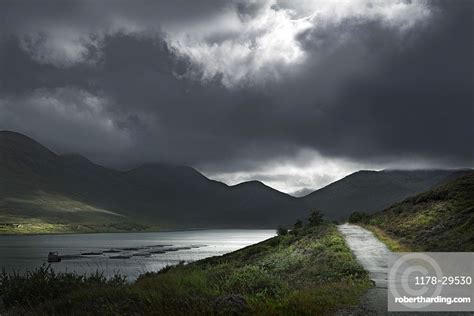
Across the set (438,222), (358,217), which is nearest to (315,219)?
(358,217)

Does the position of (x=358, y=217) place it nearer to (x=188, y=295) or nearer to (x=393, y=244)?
(x=393, y=244)

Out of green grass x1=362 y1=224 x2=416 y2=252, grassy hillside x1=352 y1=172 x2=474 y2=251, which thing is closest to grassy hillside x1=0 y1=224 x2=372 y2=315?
green grass x1=362 y1=224 x2=416 y2=252

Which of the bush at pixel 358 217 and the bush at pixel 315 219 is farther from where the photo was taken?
the bush at pixel 358 217

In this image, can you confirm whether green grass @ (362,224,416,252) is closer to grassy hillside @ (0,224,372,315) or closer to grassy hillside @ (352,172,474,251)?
grassy hillside @ (352,172,474,251)

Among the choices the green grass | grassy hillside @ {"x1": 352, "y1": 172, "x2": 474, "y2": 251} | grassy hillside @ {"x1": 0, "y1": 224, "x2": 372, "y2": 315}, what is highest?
grassy hillside @ {"x1": 352, "y1": 172, "x2": 474, "y2": 251}

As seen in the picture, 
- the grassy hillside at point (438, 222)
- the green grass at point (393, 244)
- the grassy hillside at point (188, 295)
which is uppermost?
the grassy hillside at point (438, 222)

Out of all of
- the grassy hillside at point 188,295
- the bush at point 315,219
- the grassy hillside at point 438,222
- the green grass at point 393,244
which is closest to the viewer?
the grassy hillside at point 188,295

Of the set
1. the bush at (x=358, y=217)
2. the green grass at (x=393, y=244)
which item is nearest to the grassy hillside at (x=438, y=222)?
the green grass at (x=393, y=244)

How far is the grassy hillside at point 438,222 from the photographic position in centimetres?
3162

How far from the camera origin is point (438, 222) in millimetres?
40969

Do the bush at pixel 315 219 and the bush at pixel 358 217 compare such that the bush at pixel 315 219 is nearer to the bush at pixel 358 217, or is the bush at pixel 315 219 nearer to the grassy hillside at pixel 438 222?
the bush at pixel 358 217

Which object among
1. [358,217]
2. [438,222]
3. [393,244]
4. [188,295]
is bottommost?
[188,295]

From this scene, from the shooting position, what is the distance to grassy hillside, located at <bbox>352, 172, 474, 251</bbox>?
1245 inches

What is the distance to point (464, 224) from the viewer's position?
3422 cm
